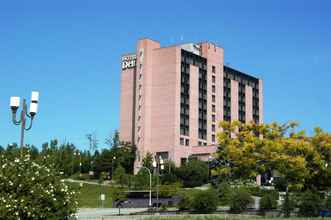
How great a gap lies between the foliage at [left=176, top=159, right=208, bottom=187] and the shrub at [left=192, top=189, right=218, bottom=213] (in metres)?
57.4

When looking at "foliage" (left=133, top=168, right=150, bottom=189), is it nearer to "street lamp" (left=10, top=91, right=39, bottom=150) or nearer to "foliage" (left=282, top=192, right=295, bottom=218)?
"foliage" (left=282, top=192, right=295, bottom=218)

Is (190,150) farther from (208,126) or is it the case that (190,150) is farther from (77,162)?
(77,162)

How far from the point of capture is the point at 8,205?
16.0 meters

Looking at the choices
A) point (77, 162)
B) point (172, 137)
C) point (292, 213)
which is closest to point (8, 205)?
point (292, 213)

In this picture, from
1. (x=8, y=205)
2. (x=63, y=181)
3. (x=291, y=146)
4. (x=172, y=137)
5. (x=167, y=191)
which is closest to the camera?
(x=8, y=205)

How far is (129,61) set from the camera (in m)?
126

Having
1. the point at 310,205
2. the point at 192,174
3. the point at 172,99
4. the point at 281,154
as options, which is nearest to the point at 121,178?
Answer: the point at 192,174

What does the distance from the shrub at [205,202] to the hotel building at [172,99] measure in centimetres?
6810

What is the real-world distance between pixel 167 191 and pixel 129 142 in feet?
192

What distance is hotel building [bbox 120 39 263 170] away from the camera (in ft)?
386

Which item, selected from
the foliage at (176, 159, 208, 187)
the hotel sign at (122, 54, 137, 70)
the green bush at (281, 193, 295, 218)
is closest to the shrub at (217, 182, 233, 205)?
the green bush at (281, 193, 295, 218)

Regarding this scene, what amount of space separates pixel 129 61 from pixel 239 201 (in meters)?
84.9

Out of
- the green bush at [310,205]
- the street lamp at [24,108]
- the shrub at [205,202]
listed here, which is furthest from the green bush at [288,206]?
the street lamp at [24,108]

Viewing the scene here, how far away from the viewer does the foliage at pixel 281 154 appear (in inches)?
1528
